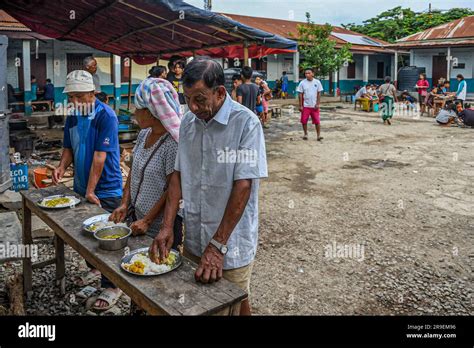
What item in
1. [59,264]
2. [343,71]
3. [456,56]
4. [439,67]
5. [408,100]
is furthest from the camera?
[343,71]

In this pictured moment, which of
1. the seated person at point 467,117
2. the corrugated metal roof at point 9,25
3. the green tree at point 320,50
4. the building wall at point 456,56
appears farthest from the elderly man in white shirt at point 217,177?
the building wall at point 456,56

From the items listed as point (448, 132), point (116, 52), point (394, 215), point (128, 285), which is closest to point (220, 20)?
point (394, 215)

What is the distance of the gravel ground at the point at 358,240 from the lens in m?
3.77

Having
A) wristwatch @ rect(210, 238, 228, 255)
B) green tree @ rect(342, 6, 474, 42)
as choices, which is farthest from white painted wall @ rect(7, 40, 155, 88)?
green tree @ rect(342, 6, 474, 42)

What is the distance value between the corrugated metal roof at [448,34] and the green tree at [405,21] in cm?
841

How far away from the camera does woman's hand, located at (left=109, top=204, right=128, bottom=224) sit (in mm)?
2869

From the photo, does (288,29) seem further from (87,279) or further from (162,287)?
(162,287)

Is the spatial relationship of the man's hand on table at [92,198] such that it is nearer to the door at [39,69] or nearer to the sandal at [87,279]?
the sandal at [87,279]

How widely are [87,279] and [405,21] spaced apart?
3509cm

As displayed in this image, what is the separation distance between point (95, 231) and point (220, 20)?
445cm

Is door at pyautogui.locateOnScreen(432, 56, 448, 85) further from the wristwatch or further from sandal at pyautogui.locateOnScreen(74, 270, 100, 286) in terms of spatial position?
the wristwatch

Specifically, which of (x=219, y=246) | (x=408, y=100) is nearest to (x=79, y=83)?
(x=219, y=246)

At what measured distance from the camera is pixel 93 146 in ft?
11.8

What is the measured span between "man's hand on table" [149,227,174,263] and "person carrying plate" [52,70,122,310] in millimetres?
1302
